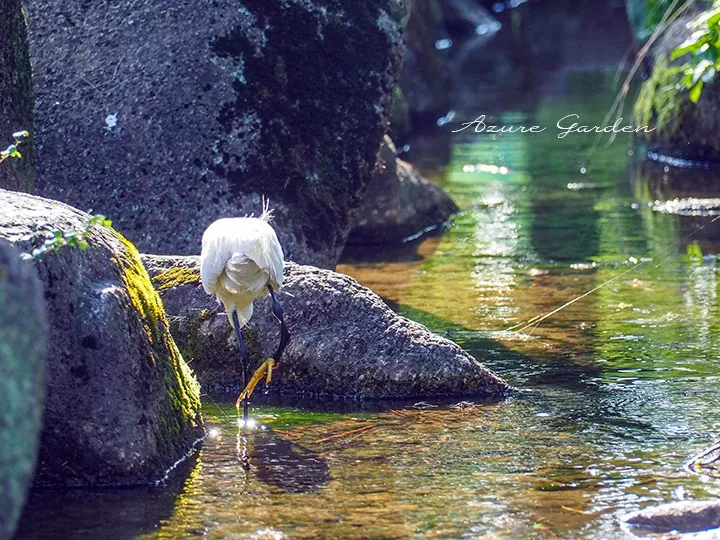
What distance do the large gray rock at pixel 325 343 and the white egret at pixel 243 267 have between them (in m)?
0.32

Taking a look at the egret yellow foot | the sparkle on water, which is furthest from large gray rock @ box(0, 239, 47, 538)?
the egret yellow foot

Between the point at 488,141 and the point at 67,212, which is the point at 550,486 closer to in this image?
the point at 67,212

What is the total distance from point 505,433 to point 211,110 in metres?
3.50

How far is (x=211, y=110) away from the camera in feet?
26.6

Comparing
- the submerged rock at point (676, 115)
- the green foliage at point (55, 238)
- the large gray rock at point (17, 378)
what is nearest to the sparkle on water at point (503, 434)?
the green foliage at point (55, 238)

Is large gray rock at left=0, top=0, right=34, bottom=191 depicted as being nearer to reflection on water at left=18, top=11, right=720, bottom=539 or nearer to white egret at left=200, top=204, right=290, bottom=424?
white egret at left=200, top=204, right=290, bottom=424

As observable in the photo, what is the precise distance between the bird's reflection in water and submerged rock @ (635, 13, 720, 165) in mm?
8506

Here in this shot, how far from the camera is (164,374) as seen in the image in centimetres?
522

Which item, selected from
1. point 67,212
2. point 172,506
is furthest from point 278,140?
point 172,506

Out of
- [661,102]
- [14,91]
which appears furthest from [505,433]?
[661,102]

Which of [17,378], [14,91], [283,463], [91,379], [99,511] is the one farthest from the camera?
[14,91]

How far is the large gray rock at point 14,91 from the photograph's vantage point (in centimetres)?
692

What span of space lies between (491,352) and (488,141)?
9.81m

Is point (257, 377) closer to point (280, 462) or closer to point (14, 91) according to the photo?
point (280, 462)
